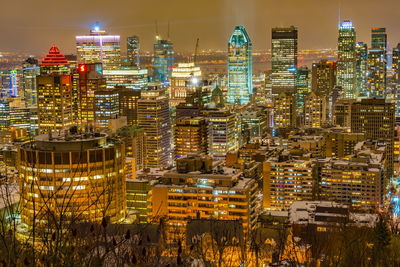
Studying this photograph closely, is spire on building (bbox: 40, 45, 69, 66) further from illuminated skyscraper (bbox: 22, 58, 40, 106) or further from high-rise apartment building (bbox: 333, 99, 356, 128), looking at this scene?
high-rise apartment building (bbox: 333, 99, 356, 128)

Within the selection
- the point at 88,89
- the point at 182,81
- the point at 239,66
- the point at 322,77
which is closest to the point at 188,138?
the point at 88,89

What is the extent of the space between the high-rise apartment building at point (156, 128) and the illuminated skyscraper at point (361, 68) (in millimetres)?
24937

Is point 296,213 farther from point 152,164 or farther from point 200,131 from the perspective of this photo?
point 152,164

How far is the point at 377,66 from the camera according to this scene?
181 feet

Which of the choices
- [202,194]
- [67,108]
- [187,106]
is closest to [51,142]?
[202,194]

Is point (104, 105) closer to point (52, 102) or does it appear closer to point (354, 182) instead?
point (52, 102)

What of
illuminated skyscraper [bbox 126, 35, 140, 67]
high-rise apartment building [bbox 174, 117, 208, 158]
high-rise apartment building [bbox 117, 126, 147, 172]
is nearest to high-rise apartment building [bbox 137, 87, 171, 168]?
high-rise apartment building [bbox 117, 126, 147, 172]

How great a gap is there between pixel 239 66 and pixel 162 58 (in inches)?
322

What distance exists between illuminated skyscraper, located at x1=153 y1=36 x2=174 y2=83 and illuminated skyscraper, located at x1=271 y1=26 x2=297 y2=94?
35.1ft

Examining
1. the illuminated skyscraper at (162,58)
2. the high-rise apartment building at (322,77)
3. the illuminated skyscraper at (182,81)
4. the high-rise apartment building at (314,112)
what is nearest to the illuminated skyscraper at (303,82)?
the high-rise apartment building at (322,77)

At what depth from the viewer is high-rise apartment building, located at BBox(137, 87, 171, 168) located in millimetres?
33531

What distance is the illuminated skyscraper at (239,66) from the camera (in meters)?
53.9

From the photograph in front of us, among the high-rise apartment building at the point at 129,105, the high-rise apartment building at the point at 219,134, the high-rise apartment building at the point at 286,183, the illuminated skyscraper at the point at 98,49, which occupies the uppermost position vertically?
the illuminated skyscraper at the point at 98,49

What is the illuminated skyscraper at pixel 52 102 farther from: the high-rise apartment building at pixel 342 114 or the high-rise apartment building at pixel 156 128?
the high-rise apartment building at pixel 342 114
